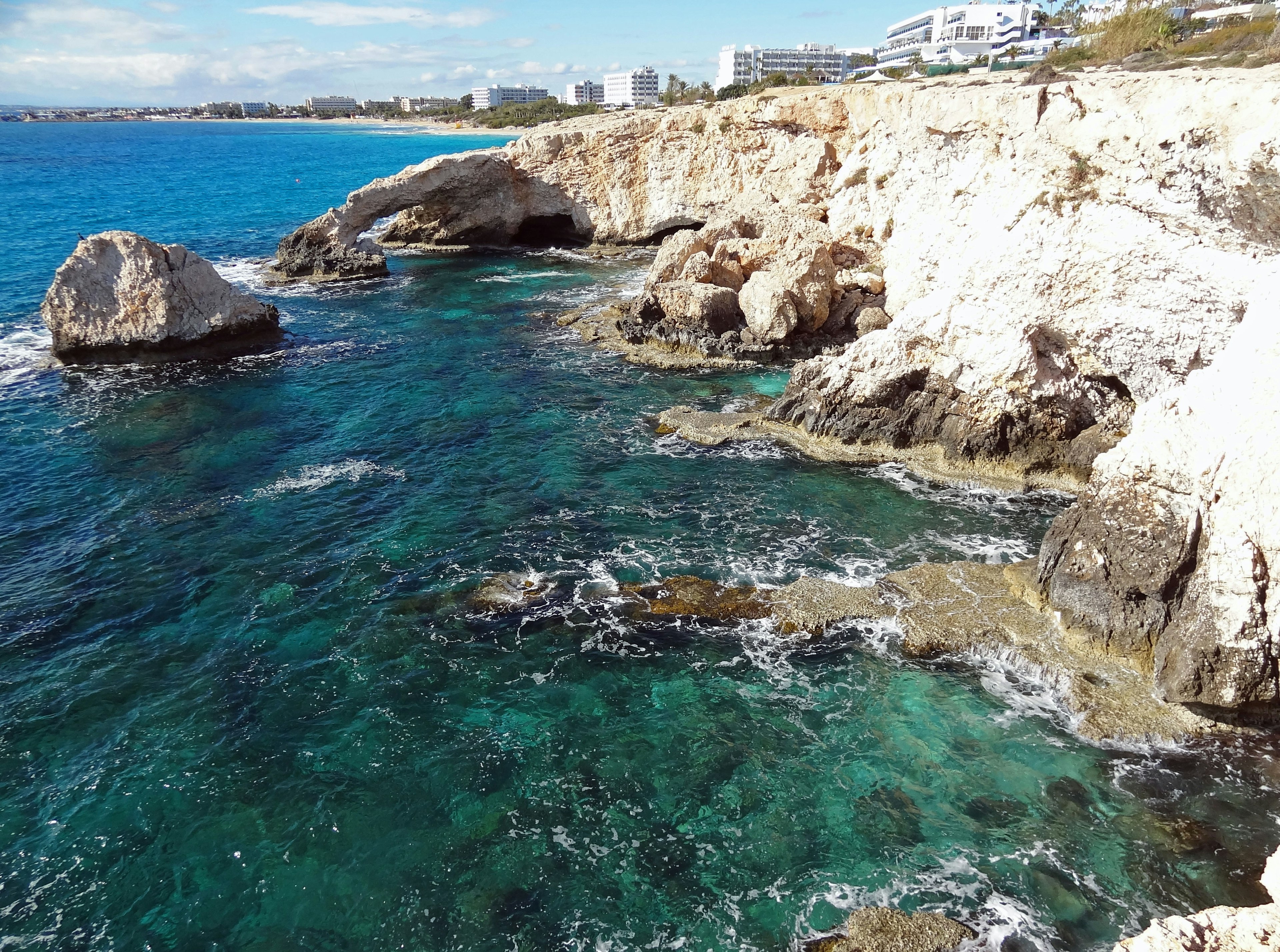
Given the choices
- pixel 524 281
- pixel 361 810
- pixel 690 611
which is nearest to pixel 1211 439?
pixel 690 611

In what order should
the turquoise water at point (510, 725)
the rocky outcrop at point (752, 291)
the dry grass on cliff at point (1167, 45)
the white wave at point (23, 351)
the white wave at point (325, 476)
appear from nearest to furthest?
the turquoise water at point (510, 725) < the white wave at point (325, 476) < the dry grass on cliff at point (1167, 45) < the white wave at point (23, 351) < the rocky outcrop at point (752, 291)

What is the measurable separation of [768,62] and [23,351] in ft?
536

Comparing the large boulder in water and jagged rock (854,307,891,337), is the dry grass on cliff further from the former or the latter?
the large boulder in water

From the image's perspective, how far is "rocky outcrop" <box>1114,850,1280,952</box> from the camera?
7922 millimetres

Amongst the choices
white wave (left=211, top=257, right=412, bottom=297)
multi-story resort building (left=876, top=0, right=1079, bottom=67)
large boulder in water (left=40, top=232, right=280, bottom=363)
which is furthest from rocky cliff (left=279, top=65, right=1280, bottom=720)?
multi-story resort building (left=876, top=0, right=1079, bottom=67)

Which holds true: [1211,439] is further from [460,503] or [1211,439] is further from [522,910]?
[460,503]

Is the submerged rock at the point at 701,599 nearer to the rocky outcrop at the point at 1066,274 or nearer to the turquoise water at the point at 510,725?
the turquoise water at the point at 510,725

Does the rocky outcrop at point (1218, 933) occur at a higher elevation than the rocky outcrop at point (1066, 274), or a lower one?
lower

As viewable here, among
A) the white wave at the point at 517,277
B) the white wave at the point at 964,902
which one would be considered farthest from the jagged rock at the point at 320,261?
the white wave at the point at 964,902

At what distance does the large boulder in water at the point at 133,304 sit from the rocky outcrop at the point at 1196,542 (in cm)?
3533

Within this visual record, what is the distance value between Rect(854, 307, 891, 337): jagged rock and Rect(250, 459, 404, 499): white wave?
63.3 ft

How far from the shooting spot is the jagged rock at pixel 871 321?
30.9m

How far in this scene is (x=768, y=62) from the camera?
532 ft

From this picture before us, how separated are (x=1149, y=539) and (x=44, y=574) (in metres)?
25.7
